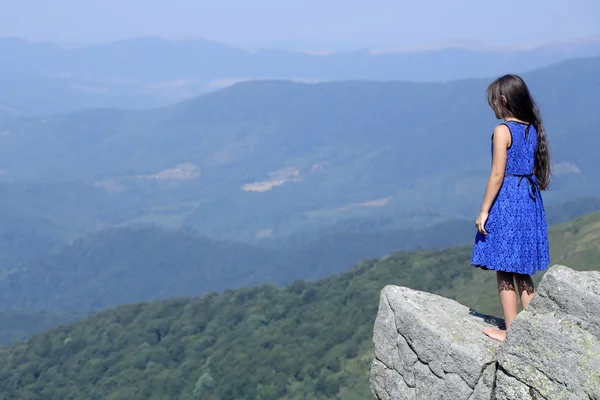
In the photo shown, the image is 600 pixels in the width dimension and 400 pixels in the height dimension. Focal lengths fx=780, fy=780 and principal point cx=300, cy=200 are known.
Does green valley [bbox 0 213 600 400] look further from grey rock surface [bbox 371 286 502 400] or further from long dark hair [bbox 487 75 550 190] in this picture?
long dark hair [bbox 487 75 550 190]

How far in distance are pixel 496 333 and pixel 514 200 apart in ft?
6.38

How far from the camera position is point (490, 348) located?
35.9 ft

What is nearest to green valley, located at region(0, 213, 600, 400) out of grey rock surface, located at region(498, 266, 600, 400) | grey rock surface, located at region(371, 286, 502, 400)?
grey rock surface, located at region(371, 286, 502, 400)

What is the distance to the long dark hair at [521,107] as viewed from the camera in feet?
37.3

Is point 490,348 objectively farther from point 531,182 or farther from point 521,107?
point 521,107

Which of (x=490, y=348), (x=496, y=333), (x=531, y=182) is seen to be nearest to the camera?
(x=490, y=348)

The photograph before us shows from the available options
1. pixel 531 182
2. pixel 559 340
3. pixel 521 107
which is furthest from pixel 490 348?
pixel 521 107

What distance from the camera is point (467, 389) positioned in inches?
426

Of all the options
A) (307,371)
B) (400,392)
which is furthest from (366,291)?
(400,392)

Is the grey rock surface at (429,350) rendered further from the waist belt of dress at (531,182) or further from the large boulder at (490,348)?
the waist belt of dress at (531,182)

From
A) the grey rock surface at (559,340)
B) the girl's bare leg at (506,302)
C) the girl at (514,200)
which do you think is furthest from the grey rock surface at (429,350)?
the grey rock surface at (559,340)

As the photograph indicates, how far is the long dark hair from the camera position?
11.4 metres

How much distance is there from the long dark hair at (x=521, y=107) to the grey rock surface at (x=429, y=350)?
8.11ft

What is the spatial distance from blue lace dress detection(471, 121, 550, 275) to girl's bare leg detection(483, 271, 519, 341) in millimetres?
299
